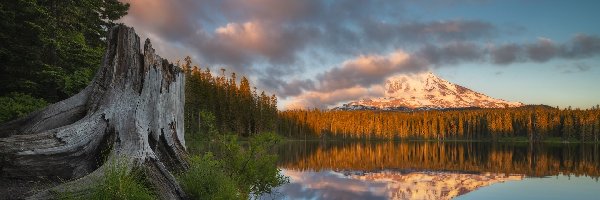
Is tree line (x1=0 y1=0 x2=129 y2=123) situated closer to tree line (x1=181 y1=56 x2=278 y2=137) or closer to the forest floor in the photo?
the forest floor

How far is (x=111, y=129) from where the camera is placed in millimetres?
9844

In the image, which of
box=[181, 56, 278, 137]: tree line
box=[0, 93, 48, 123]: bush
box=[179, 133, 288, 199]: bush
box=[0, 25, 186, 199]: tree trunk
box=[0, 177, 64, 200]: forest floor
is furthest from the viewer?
box=[181, 56, 278, 137]: tree line

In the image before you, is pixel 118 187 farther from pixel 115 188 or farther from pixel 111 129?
pixel 111 129

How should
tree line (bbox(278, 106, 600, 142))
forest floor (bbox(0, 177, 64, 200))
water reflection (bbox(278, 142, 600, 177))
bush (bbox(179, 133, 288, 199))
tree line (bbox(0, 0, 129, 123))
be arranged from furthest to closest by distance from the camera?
tree line (bbox(278, 106, 600, 142))
water reflection (bbox(278, 142, 600, 177))
tree line (bbox(0, 0, 129, 123))
bush (bbox(179, 133, 288, 199))
forest floor (bbox(0, 177, 64, 200))

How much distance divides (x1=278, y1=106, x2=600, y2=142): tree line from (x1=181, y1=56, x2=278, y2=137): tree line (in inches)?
1940

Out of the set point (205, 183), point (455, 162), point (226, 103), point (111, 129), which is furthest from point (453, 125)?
point (111, 129)

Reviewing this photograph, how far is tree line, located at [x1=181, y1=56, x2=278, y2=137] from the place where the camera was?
74250mm

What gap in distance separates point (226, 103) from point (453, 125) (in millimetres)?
115980

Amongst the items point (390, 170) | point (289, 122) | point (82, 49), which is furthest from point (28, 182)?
point (289, 122)

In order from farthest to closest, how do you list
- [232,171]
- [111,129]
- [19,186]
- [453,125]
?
[453,125]
[232,171]
[111,129]
[19,186]

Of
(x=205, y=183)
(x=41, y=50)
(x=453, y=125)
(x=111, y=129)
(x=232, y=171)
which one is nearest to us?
(x=111, y=129)

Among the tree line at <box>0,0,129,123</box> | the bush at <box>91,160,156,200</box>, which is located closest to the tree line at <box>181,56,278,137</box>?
the tree line at <box>0,0,129,123</box>

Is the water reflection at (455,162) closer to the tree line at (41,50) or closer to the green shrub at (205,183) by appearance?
the tree line at (41,50)

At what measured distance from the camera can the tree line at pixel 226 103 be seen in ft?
244
